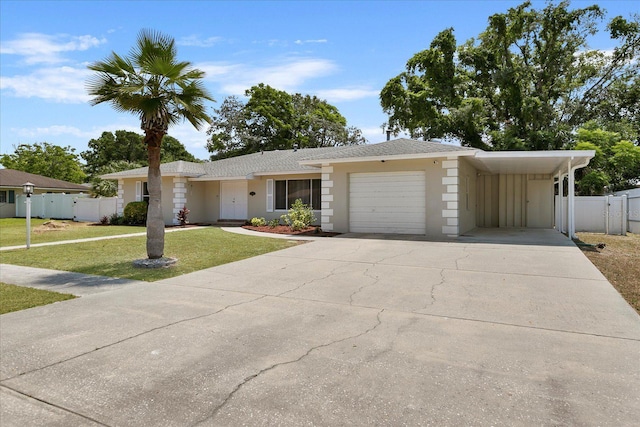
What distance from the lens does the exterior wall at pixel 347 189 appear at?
44.7 feet

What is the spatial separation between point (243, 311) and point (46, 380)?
2366 mm

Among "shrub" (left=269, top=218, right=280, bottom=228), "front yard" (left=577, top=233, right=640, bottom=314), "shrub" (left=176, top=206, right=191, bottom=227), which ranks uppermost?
"shrub" (left=176, top=206, right=191, bottom=227)

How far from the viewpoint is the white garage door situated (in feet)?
46.5

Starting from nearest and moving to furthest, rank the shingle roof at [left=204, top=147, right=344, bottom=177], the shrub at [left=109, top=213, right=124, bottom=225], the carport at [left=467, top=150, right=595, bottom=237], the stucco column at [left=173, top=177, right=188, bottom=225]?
the carport at [left=467, top=150, right=595, bottom=237] < the shingle roof at [left=204, top=147, right=344, bottom=177] < the stucco column at [left=173, top=177, right=188, bottom=225] < the shrub at [left=109, top=213, right=124, bottom=225]

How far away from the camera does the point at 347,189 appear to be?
15.3 m

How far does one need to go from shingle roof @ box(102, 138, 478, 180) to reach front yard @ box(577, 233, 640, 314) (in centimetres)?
489

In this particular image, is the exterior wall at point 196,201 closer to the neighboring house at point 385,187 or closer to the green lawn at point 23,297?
the neighboring house at point 385,187

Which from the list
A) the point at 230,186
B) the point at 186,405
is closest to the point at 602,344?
the point at 186,405

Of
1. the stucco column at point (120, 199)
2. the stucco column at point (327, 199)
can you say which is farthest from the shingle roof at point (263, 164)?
the stucco column at point (120, 199)

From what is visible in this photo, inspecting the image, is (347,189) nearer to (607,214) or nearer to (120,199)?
(607,214)


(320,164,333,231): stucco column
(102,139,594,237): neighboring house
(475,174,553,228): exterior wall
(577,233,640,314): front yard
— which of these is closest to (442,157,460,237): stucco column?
(102,139,594,237): neighboring house

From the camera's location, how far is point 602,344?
4.05 meters

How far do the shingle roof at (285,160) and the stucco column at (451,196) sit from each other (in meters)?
0.58

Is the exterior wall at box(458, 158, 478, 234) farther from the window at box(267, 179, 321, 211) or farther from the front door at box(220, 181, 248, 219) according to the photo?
the front door at box(220, 181, 248, 219)
